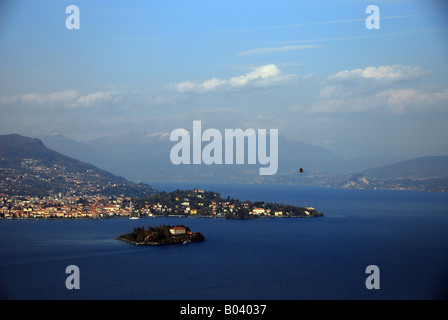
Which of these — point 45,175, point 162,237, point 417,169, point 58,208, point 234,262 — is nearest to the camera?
point 234,262

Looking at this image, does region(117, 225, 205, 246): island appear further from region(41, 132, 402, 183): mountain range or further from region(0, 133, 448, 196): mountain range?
region(41, 132, 402, 183): mountain range

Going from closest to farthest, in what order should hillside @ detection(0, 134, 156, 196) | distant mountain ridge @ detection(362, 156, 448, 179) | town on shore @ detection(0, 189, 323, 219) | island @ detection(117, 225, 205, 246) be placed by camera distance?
1. island @ detection(117, 225, 205, 246)
2. town on shore @ detection(0, 189, 323, 219)
3. hillside @ detection(0, 134, 156, 196)
4. distant mountain ridge @ detection(362, 156, 448, 179)

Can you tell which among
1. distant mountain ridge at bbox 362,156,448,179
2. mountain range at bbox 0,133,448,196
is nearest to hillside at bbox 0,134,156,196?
mountain range at bbox 0,133,448,196

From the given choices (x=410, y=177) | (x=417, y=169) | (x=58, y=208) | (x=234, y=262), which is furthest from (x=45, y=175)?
(x=417, y=169)

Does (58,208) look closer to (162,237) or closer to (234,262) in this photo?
(162,237)

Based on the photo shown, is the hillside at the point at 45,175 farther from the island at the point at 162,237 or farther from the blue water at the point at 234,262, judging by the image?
the island at the point at 162,237
